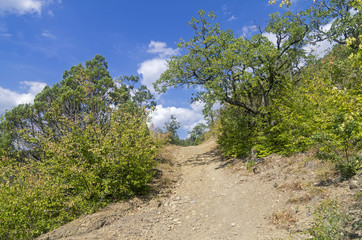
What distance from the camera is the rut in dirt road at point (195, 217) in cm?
636

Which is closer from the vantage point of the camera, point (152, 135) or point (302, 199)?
point (302, 199)

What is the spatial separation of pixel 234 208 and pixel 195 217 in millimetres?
1474

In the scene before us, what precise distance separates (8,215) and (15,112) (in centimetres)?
893

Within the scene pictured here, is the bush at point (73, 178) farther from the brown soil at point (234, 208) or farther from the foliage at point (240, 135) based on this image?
the foliage at point (240, 135)

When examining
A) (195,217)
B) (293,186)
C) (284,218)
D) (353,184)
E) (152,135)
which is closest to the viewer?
(353,184)

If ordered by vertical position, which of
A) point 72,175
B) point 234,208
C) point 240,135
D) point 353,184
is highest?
point 72,175

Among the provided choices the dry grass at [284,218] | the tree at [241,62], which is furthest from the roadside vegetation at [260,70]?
the dry grass at [284,218]

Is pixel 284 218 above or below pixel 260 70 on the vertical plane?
below

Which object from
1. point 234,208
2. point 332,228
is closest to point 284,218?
point 332,228

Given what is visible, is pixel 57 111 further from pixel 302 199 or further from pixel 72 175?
pixel 302 199

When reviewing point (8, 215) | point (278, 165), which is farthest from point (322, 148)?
point (8, 215)

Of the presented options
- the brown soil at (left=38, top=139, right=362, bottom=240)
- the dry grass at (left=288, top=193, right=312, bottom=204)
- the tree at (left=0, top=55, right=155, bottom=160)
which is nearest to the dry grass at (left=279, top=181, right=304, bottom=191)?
the brown soil at (left=38, top=139, right=362, bottom=240)

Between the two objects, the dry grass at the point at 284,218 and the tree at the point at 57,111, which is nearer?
the dry grass at the point at 284,218

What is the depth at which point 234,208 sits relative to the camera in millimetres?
7828
